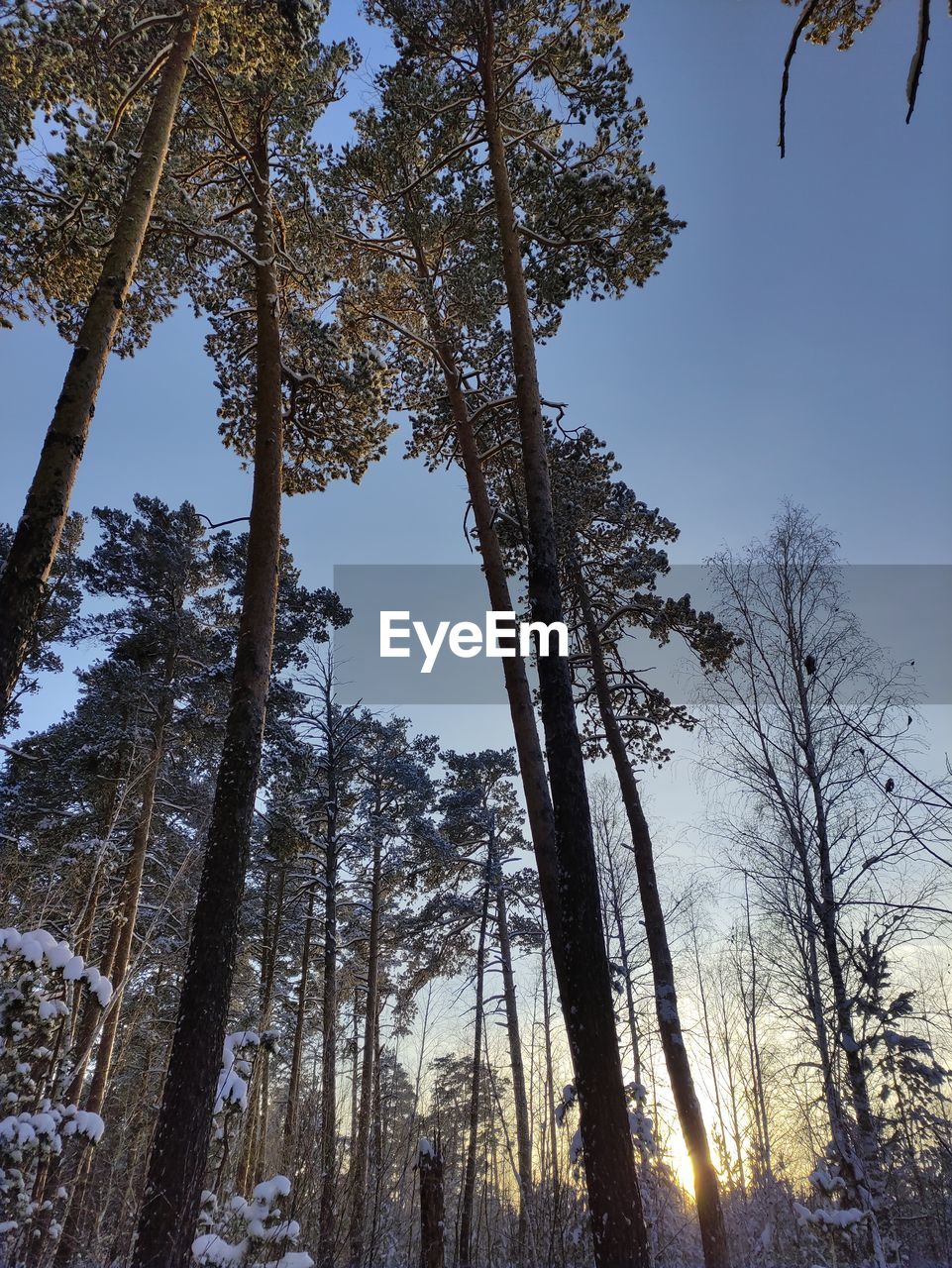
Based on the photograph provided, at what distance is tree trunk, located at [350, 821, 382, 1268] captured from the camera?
7590 millimetres

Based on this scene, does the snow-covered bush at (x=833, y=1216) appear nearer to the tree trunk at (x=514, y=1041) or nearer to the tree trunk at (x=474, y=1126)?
the tree trunk at (x=474, y=1126)

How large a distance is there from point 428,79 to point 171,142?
3145 mm

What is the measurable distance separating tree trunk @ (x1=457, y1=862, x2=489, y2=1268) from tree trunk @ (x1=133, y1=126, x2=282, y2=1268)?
646 cm

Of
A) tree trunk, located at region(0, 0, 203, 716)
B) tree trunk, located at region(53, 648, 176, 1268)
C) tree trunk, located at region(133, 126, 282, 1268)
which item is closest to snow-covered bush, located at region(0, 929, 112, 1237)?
tree trunk, located at region(53, 648, 176, 1268)

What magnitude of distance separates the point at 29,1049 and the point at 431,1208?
14.2ft

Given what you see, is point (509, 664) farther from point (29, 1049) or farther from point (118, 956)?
point (118, 956)

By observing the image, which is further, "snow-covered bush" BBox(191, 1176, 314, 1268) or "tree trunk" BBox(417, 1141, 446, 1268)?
"tree trunk" BBox(417, 1141, 446, 1268)

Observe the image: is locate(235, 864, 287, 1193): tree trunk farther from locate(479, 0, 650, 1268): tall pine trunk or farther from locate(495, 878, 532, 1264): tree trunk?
locate(479, 0, 650, 1268): tall pine trunk

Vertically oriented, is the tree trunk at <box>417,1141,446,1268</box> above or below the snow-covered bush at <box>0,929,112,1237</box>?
below

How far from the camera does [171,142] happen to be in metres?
7.48

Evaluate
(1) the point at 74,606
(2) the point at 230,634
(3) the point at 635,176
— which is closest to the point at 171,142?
(3) the point at 635,176

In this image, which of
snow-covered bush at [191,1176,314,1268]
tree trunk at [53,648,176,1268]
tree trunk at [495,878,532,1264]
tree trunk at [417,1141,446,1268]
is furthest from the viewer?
tree trunk at [495,878,532,1264]

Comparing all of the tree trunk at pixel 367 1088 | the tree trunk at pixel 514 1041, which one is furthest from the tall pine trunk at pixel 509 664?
the tree trunk at pixel 514 1041

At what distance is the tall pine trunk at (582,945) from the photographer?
4.28 m
